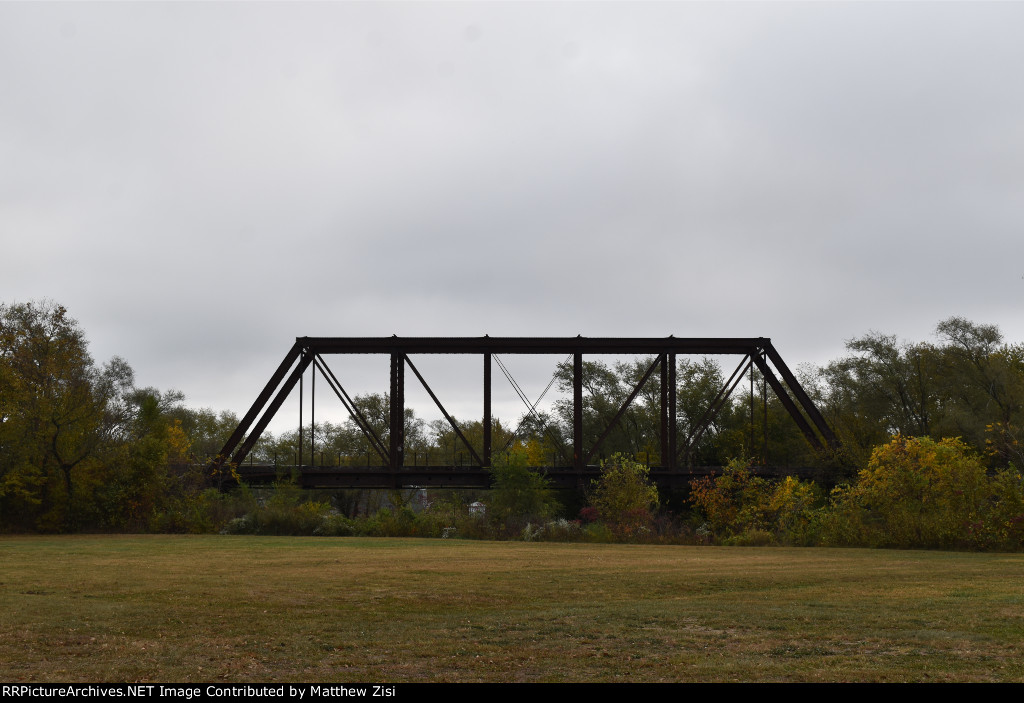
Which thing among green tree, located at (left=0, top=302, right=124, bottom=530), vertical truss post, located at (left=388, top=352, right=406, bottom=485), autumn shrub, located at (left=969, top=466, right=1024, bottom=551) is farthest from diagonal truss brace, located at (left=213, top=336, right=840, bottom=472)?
autumn shrub, located at (left=969, top=466, right=1024, bottom=551)

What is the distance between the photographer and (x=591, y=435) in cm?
6362

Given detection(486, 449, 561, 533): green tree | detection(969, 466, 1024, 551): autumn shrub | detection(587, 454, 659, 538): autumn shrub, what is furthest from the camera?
detection(486, 449, 561, 533): green tree

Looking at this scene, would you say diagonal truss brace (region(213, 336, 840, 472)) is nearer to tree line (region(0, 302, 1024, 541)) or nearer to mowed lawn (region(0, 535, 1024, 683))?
tree line (region(0, 302, 1024, 541))

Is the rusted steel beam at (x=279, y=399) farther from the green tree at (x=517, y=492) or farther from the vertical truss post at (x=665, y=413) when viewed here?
the vertical truss post at (x=665, y=413)

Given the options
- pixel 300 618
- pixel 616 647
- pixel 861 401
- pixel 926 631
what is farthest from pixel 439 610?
pixel 861 401

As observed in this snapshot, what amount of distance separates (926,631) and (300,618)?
9256 mm

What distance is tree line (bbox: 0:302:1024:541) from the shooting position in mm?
40375

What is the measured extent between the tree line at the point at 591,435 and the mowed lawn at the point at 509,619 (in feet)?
46.6

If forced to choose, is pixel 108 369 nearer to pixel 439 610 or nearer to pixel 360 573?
pixel 360 573

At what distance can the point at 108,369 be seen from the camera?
87.4 m

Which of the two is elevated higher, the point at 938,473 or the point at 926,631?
the point at 938,473

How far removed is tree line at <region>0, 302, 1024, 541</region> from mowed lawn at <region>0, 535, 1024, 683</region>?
14.2 metres

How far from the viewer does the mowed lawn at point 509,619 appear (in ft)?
34.2

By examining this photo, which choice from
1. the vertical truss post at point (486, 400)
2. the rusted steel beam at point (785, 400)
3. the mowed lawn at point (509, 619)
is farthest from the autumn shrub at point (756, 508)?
the vertical truss post at point (486, 400)
